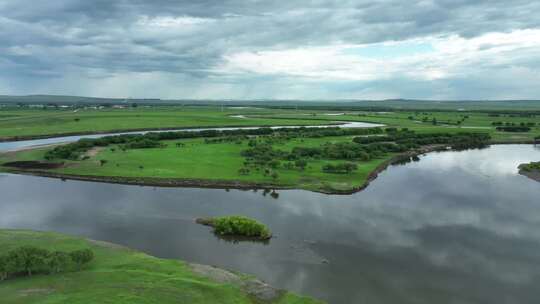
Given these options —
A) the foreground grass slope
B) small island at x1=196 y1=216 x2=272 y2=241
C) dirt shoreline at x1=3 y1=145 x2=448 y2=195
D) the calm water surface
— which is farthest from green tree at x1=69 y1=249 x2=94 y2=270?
dirt shoreline at x1=3 y1=145 x2=448 y2=195

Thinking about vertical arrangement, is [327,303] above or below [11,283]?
below

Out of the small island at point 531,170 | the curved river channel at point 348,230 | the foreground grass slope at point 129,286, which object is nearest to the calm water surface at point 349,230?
the curved river channel at point 348,230

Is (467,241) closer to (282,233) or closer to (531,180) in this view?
(282,233)

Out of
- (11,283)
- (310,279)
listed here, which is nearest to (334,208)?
(310,279)

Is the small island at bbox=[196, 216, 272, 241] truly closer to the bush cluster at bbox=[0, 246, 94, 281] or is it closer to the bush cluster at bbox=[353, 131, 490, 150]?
the bush cluster at bbox=[0, 246, 94, 281]

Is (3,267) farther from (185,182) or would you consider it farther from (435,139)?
(435,139)

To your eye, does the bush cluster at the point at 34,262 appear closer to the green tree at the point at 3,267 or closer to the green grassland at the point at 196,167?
the green tree at the point at 3,267

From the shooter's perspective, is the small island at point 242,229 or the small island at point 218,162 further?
the small island at point 218,162
